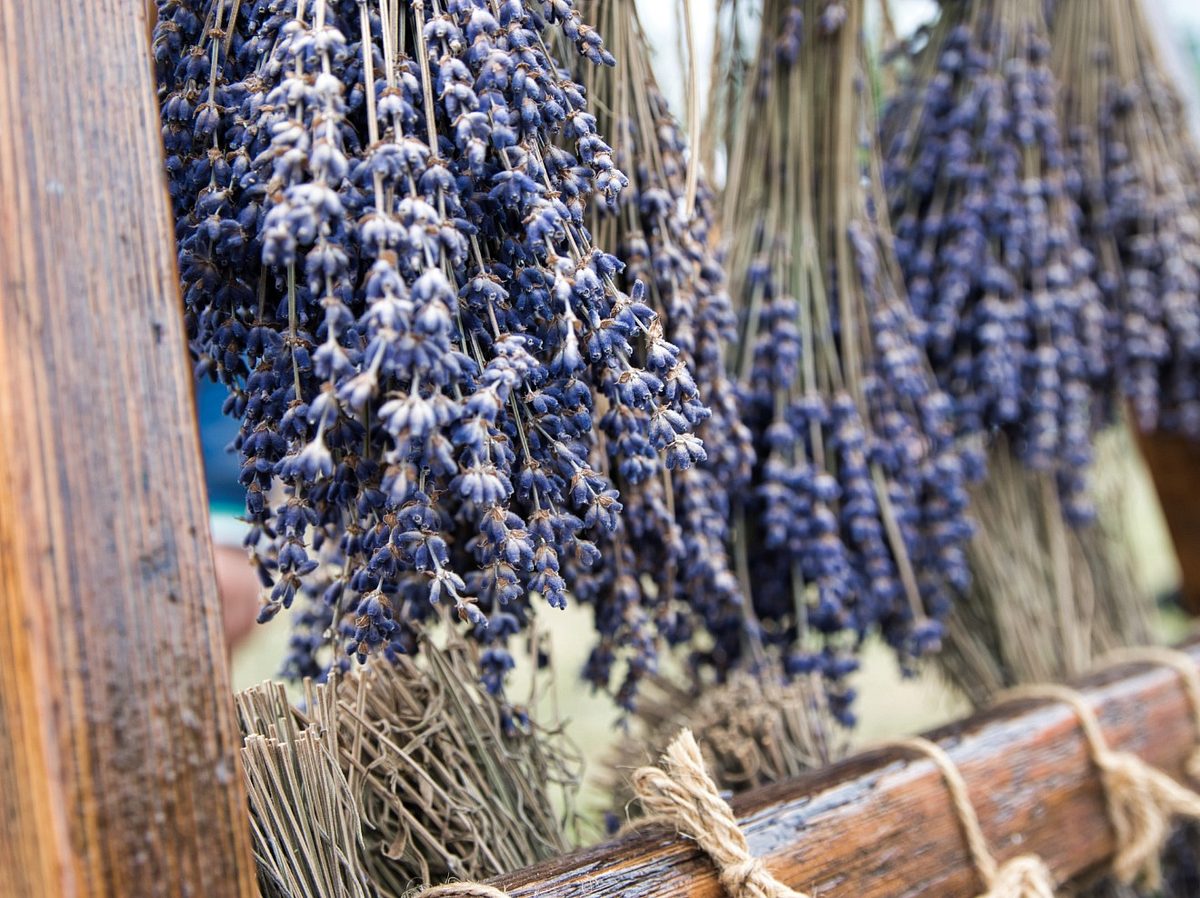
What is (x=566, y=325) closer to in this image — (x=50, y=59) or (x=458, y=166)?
(x=458, y=166)

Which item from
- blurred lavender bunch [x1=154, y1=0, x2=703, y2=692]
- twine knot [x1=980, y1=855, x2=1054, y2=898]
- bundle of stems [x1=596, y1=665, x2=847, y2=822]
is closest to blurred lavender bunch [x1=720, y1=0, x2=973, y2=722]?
bundle of stems [x1=596, y1=665, x2=847, y2=822]

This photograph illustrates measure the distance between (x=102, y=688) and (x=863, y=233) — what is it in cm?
101

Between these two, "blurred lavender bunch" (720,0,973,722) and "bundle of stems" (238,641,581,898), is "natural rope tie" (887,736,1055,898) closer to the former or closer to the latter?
"blurred lavender bunch" (720,0,973,722)

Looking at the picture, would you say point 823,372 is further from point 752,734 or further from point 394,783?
point 394,783

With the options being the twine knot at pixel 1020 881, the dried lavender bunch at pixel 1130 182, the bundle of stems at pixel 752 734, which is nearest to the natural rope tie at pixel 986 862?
the twine knot at pixel 1020 881

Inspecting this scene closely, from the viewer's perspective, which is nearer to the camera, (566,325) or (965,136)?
(566,325)

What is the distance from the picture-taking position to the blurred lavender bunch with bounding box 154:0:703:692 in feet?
2.16

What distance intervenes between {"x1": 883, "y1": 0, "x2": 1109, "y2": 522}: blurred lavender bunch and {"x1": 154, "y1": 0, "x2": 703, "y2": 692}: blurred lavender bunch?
0.78m

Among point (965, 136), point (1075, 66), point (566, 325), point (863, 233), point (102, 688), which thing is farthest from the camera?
point (1075, 66)

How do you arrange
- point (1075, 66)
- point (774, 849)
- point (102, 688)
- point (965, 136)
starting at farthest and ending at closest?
point (1075, 66)
point (965, 136)
point (774, 849)
point (102, 688)

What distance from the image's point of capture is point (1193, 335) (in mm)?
1620

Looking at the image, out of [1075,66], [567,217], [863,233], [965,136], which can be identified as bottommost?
[567,217]

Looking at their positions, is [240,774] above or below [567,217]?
below

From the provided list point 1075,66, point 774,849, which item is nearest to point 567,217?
point 774,849
